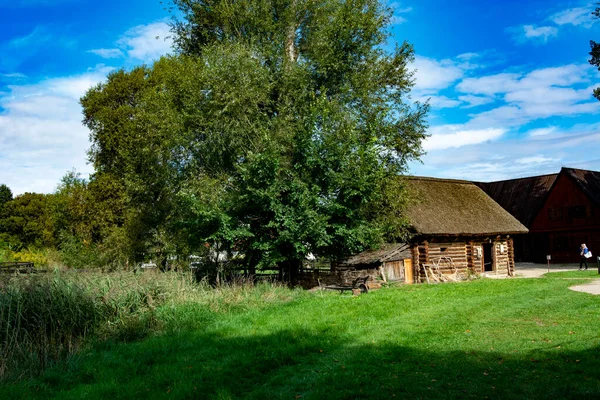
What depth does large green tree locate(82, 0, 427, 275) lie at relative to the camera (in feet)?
65.5

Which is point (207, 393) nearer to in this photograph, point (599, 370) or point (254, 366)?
point (254, 366)

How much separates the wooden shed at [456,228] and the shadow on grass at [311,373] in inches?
626

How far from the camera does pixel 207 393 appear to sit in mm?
7371

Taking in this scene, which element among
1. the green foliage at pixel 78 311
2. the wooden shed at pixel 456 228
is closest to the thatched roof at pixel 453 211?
the wooden shed at pixel 456 228

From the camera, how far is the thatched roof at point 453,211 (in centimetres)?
2552

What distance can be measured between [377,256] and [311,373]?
13.9m

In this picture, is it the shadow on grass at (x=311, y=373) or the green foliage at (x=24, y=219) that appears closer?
the shadow on grass at (x=311, y=373)

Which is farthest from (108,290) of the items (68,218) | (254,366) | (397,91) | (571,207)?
(571,207)

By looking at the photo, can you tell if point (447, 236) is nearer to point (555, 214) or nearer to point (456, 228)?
point (456, 228)

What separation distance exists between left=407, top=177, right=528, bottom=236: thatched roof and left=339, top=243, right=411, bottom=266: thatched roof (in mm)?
1982

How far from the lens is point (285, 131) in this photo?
20859 mm

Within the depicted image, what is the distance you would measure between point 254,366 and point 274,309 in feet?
19.8

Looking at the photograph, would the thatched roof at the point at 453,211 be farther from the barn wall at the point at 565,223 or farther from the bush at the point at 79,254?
the bush at the point at 79,254

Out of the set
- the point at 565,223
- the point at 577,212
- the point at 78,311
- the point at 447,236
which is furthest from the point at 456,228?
the point at 78,311
